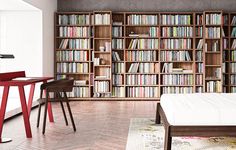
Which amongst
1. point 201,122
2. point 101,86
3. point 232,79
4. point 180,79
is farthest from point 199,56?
point 201,122

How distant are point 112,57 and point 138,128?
13.1ft

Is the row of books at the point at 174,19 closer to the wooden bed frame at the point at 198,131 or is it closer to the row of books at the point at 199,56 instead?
the row of books at the point at 199,56

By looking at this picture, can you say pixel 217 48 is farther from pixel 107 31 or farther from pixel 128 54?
pixel 107 31

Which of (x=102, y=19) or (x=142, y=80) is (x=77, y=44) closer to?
(x=102, y=19)

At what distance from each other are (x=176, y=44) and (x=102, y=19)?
6.37 ft

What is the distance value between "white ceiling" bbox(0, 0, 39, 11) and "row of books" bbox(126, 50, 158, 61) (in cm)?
266

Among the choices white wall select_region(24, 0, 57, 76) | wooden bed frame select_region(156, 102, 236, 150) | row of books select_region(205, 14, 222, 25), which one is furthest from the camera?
row of books select_region(205, 14, 222, 25)

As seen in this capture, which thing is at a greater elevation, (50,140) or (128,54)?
(128,54)

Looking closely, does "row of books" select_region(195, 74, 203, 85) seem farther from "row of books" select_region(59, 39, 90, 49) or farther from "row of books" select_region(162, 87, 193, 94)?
"row of books" select_region(59, 39, 90, 49)

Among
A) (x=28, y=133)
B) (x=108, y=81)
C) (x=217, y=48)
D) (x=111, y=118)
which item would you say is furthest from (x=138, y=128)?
(x=217, y=48)

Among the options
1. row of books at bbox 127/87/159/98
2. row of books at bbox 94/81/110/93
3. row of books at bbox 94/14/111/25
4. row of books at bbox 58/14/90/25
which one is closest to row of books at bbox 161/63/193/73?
row of books at bbox 127/87/159/98

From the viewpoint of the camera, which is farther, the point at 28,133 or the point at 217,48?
the point at 217,48

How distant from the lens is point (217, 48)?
8.53 metres

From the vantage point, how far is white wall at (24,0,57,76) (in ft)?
25.9
